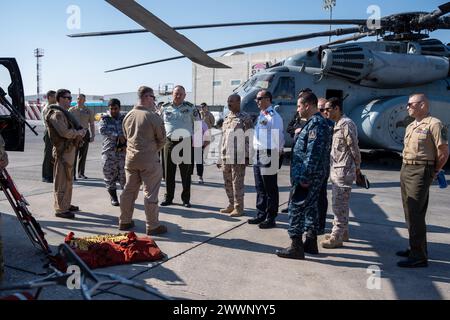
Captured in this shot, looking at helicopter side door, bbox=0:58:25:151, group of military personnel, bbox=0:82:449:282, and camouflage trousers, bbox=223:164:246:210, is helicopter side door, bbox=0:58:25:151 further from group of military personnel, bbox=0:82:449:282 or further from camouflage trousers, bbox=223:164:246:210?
camouflage trousers, bbox=223:164:246:210

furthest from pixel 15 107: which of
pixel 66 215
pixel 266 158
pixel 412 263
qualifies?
pixel 412 263

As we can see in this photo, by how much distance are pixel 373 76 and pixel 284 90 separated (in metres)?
2.60

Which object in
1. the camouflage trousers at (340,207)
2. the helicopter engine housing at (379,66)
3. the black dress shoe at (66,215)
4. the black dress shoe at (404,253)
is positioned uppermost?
the helicopter engine housing at (379,66)

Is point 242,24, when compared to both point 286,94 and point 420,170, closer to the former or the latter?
point 286,94

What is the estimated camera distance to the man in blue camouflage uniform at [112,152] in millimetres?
6219

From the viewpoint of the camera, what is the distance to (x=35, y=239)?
3.87 m

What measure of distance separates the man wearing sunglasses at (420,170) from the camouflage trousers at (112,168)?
166 inches

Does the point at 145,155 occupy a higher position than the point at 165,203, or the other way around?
the point at 145,155

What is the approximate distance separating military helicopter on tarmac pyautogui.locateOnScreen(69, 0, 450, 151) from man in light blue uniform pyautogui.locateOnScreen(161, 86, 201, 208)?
420cm

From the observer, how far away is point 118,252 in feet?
12.8

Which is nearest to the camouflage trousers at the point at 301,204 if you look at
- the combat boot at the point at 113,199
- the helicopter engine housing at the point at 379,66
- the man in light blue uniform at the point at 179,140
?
the man in light blue uniform at the point at 179,140

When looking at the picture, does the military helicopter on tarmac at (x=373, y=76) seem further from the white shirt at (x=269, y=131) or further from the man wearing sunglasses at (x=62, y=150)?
the white shirt at (x=269, y=131)

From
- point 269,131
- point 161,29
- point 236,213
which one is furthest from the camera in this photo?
point 236,213
